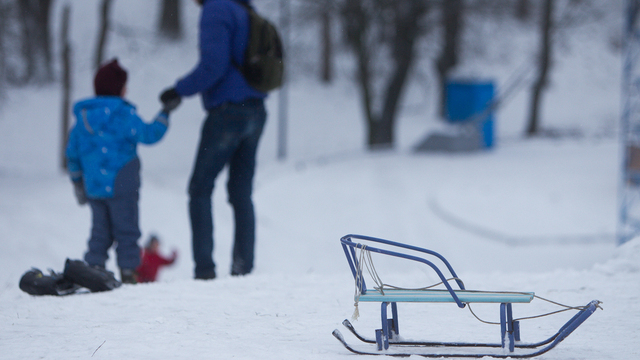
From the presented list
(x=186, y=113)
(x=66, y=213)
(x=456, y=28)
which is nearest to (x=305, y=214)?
(x=66, y=213)

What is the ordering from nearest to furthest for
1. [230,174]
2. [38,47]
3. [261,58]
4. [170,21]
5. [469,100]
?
[261,58]
[230,174]
[469,100]
[38,47]
[170,21]

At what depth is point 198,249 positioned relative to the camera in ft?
13.4

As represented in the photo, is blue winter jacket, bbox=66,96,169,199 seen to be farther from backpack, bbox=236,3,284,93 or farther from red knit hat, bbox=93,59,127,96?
backpack, bbox=236,3,284,93

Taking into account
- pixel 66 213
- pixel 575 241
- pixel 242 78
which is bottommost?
pixel 575 241

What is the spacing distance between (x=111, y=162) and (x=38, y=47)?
2093 centimetres

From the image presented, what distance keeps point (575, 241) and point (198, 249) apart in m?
6.43

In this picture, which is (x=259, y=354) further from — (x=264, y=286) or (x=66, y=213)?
(x=66, y=213)

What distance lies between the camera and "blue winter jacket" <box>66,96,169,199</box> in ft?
13.5

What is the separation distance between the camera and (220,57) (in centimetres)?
388

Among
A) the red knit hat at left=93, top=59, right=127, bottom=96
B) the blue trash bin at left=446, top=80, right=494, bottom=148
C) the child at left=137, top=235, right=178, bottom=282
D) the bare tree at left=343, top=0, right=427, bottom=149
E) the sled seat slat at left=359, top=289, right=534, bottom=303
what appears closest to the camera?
the sled seat slat at left=359, top=289, right=534, bottom=303

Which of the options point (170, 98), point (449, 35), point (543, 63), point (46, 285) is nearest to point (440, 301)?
point (170, 98)

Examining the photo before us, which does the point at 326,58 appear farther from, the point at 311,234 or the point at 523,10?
the point at 311,234

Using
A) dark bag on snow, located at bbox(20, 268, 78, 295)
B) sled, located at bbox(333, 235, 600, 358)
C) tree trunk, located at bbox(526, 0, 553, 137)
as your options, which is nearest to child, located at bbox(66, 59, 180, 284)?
dark bag on snow, located at bbox(20, 268, 78, 295)

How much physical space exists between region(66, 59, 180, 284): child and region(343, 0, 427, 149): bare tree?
508 inches
